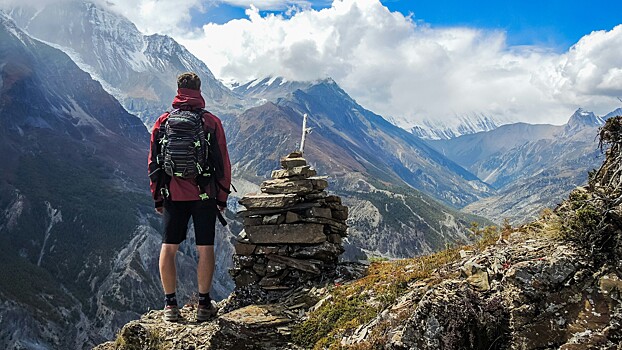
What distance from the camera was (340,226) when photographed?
43.6 ft

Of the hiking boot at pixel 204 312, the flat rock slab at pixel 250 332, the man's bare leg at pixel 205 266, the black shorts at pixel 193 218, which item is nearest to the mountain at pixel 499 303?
the flat rock slab at pixel 250 332

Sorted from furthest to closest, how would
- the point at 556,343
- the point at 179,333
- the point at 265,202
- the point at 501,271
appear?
the point at 265,202 < the point at 179,333 < the point at 501,271 < the point at 556,343

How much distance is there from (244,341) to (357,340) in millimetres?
2569

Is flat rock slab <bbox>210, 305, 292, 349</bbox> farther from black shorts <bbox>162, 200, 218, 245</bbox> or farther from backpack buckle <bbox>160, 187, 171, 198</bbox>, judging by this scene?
backpack buckle <bbox>160, 187, 171, 198</bbox>

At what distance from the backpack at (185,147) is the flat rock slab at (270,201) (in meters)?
2.78

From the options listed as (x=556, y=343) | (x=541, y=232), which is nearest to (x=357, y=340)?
(x=556, y=343)

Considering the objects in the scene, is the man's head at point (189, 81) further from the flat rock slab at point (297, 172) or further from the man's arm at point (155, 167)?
the flat rock slab at point (297, 172)

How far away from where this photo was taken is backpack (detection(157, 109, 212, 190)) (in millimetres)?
9664

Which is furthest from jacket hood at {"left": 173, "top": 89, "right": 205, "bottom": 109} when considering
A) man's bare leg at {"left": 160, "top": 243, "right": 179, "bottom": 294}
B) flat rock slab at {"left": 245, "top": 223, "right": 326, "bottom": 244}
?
flat rock slab at {"left": 245, "top": 223, "right": 326, "bottom": 244}

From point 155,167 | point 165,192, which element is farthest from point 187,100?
point 165,192

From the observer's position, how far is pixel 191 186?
994 centimetres

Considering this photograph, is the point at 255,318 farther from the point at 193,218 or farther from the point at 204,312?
the point at 193,218

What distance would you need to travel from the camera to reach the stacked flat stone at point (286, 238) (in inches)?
472

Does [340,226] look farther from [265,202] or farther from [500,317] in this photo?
[500,317]
